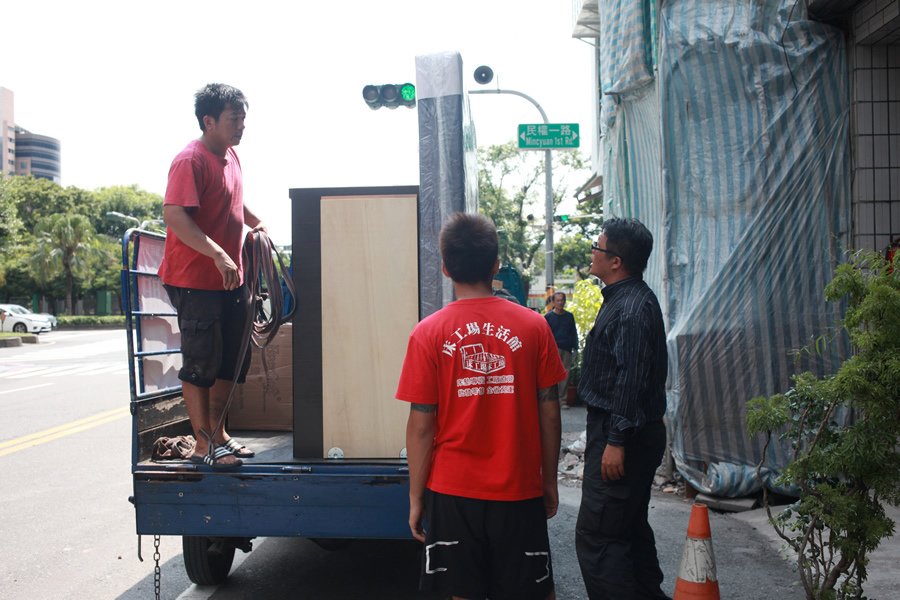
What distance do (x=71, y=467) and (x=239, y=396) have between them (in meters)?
3.97

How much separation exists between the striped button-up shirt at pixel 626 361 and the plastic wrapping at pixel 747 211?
280 cm

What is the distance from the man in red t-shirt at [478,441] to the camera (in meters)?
2.66

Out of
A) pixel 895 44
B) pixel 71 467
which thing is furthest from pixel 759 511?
pixel 71 467

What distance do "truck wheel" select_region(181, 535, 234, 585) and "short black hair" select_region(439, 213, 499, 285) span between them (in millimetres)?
2459

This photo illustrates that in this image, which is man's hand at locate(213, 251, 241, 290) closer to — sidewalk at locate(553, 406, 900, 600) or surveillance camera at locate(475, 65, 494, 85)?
sidewalk at locate(553, 406, 900, 600)

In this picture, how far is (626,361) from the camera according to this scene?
3.32 meters

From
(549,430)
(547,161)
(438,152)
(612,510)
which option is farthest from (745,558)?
(547,161)

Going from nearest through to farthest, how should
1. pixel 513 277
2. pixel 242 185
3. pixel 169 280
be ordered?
pixel 169 280 → pixel 242 185 → pixel 513 277

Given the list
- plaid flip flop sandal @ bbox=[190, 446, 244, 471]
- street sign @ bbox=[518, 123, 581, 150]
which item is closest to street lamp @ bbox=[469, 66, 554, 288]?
street sign @ bbox=[518, 123, 581, 150]

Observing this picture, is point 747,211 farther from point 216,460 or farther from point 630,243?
point 216,460

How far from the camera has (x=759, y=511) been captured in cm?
595

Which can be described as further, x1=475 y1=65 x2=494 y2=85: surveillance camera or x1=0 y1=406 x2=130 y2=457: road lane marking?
x1=475 y1=65 x2=494 y2=85: surveillance camera

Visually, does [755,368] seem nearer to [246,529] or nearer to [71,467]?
[246,529]

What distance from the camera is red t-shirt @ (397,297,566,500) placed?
266cm
